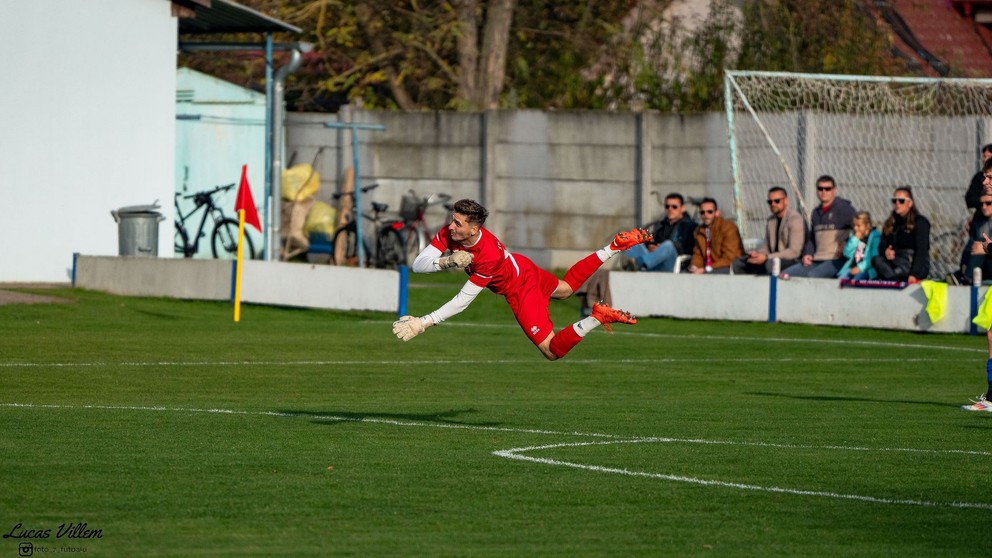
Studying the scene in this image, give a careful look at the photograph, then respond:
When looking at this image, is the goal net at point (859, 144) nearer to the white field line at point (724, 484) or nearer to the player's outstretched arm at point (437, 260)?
the player's outstretched arm at point (437, 260)

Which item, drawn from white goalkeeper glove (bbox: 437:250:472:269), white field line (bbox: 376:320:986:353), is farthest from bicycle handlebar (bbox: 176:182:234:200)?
white goalkeeper glove (bbox: 437:250:472:269)

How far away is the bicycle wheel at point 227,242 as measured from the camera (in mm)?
28141

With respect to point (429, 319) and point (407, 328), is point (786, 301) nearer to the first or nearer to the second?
point (429, 319)

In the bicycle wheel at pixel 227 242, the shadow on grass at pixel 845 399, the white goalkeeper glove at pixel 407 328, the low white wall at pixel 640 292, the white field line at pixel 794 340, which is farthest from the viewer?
the bicycle wheel at pixel 227 242

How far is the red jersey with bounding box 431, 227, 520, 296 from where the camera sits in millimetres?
12344

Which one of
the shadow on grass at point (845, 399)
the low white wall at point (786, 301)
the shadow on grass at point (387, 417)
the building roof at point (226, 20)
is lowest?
the shadow on grass at point (387, 417)

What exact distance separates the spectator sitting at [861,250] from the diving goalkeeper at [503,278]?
10.1 m

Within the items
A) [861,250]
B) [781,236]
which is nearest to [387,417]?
[861,250]

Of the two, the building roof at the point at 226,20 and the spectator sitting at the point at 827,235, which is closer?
the spectator sitting at the point at 827,235

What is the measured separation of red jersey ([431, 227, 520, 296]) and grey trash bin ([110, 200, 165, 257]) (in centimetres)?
1319

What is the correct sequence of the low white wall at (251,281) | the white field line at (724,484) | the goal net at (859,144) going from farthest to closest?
the goal net at (859,144) < the low white wall at (251,281) < the white field line at (724,484)

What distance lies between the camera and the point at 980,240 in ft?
67.7

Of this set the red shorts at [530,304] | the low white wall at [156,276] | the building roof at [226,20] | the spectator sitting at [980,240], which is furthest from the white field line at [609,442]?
the building roof at [226,20]

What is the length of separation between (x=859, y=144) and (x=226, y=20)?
1074cm
